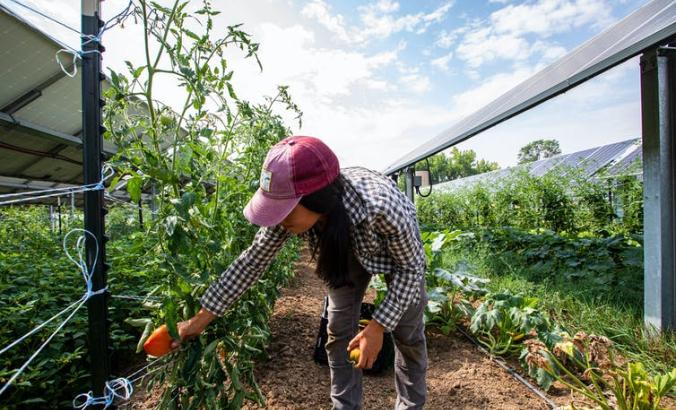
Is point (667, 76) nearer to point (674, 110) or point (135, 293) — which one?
point (674, 110)

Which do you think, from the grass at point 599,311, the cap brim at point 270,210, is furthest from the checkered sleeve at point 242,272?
the grass at point 599,311

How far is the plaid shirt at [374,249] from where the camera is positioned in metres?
1.21

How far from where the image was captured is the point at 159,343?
1.16 meters

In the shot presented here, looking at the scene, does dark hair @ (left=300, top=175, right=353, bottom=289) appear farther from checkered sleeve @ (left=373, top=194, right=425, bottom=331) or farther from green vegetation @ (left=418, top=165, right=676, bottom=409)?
green vegetation @ (left=418, top=165, right=676, bottom=409)

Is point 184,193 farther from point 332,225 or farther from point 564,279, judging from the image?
point 564,279

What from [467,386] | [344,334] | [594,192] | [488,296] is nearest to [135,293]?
[344,334]

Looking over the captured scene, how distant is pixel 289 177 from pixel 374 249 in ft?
1.53

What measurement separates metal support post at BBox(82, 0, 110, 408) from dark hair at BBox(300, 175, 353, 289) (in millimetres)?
682

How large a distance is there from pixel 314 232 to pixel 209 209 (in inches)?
16.1

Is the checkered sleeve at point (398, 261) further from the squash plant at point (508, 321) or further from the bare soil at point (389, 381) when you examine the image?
the squash plant at point (508, 321)

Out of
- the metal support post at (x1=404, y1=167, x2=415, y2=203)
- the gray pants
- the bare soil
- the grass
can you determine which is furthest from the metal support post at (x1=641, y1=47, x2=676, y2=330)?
the metal support post at (x1=404, y1=167, x2=415, y2=203)

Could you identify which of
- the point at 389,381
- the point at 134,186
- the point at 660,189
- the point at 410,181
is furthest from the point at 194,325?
the point at 410,181

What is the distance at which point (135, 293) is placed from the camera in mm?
2115

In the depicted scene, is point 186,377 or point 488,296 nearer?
point 186,377
